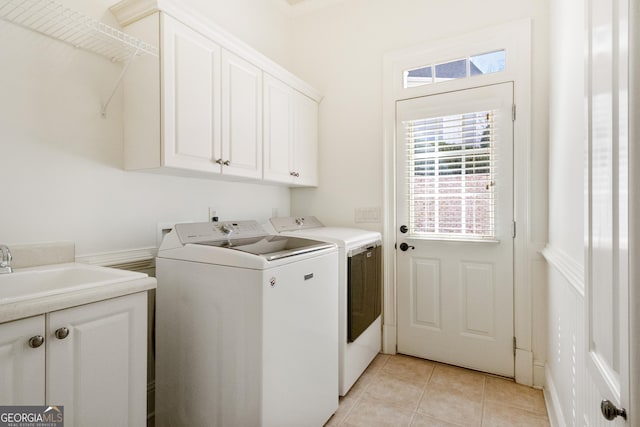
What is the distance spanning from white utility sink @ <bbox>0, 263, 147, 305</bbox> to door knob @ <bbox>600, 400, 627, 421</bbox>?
1398 millimetres

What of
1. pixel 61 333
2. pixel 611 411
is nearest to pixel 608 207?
pixel 611 411

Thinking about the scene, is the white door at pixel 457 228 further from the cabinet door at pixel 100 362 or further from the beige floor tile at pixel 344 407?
the cabinet door at pixel 100 362

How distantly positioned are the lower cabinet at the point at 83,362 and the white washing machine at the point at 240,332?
0.97 ft

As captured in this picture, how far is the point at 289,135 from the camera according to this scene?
252 centimetres

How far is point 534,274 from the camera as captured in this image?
217 cm

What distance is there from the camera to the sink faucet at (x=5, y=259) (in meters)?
1.24

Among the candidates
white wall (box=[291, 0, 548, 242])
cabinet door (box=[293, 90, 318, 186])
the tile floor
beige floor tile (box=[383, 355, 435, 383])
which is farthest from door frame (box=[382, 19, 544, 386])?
cabinet door (box=[293, 90, 318, 186])

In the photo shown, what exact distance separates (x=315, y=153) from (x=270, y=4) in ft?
4.49

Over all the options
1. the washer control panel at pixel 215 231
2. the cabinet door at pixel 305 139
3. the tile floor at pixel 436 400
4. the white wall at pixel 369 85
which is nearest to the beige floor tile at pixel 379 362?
the tile floor at pixel 436 400

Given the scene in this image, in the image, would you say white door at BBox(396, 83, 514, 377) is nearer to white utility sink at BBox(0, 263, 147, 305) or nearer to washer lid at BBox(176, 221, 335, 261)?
washer lid at BBox(176, 221, 335, 261)

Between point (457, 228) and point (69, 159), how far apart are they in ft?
7.95

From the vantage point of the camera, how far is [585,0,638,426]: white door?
562 mm

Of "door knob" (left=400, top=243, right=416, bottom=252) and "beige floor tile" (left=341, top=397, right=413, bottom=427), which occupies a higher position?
"door knob" (left=400, top=243, right=416, bottom=252)

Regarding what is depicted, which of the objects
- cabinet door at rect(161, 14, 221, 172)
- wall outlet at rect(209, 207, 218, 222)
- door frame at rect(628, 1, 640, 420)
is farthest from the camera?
wall outlet at rect(209, 207, 218, 222)
